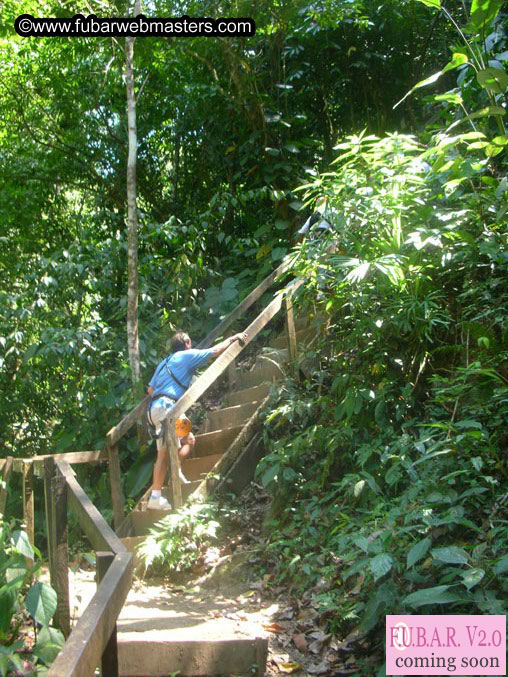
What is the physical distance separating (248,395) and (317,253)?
2250 mm

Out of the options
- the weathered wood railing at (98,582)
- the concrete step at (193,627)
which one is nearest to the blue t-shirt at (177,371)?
the concrete step at (193,627)

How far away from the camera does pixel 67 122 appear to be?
34.1 feet

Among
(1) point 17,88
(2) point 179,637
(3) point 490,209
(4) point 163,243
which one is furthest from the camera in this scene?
(1) point 17,88

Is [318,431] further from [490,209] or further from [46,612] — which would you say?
[46,612]

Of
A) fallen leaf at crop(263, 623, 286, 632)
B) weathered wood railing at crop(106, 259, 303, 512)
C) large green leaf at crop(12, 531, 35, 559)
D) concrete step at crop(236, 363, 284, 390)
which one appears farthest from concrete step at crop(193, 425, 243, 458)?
large green leaf at crop(12, 531, 35, 559)

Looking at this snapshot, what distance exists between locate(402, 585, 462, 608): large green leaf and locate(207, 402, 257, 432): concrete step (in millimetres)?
3765

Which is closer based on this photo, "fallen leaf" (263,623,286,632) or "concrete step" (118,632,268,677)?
"concrete step" (118,632,268,677)

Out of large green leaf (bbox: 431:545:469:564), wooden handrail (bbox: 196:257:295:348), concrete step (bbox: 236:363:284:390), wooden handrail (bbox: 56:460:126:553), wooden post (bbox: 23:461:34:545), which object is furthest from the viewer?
wooden handrail (bbox: 196:257:295:348)

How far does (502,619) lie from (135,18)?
21.9ft

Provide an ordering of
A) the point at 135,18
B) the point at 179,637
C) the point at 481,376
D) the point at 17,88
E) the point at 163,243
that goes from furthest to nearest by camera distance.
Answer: the point at 17,88, the point at 163,243, the point at 135,18, the point at 481,376, the point at 179,637

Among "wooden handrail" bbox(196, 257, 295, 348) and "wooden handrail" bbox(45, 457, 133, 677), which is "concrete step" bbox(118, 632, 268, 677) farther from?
"wooden handrail" bbox(196, 257, 295, 348)

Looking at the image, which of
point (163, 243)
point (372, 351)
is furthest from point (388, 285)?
point (163, 243)

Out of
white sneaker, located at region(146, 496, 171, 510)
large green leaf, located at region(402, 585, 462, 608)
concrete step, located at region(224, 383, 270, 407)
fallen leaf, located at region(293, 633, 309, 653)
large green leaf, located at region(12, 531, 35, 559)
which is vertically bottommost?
fallen leaf, located at region(293, 633, 309, 653)

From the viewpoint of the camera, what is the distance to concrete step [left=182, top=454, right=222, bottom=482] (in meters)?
6.33
